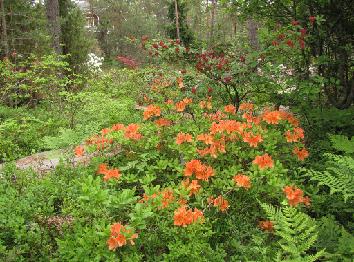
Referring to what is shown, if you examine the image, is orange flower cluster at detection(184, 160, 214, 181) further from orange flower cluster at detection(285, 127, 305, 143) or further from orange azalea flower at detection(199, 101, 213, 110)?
orange azalea flower at detection(199, 101, 213, 110)

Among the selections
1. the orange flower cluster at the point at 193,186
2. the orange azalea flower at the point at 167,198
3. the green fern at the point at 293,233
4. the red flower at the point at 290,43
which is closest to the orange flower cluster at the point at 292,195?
the green fern at the point at 293,233

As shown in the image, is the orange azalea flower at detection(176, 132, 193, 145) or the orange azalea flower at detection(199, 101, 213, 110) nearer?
the orange azalea flower at detection(176, 132, 193, 145)

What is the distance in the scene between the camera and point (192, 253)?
2.69 meters

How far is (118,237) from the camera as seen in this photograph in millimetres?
2438

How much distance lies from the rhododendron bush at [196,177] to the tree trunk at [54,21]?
9312 mm

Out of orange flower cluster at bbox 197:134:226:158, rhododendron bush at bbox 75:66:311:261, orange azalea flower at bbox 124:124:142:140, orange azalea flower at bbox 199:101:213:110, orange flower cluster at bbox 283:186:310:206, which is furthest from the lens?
orange azalea flower at bbox 199:101:213:110

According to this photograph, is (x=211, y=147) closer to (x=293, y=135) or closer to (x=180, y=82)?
(x=293, y=135)

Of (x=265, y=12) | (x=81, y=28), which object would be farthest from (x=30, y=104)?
(x=265, y=12)

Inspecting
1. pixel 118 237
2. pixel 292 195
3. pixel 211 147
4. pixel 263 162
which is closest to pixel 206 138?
pixel 211 147

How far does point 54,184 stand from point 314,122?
3.86m

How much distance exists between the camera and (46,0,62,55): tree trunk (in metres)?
12.6

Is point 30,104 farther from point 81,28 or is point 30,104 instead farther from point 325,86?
point 325,86

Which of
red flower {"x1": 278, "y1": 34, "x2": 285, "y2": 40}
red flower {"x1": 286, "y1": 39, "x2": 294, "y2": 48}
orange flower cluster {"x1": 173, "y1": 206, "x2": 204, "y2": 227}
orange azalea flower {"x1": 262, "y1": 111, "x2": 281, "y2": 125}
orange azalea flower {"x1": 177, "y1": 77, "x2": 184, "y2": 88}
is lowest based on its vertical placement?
orange flower cluster {"x1": 173, "y1": 206, "x2": 204, "y2": 227}

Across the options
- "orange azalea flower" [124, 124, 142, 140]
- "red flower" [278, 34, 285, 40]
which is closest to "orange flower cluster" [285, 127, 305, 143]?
"red flower" [278, 34, 285, 40]
